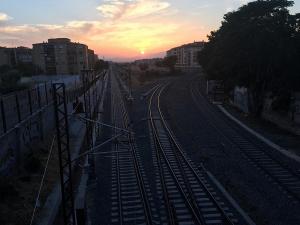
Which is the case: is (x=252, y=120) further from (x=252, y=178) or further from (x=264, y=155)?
(x=252, y=178)

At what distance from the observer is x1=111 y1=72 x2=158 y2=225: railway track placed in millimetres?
14633

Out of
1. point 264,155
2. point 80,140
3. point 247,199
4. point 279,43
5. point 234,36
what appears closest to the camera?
point 247,199

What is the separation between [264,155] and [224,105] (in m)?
25.0

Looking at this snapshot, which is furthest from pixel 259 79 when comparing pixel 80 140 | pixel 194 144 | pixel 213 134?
pixel 80 140

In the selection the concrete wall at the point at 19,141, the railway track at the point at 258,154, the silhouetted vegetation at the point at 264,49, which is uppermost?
the silhouetted vegetation at the point at 264,49

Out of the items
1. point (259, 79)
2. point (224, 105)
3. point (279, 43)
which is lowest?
point (224, 105)

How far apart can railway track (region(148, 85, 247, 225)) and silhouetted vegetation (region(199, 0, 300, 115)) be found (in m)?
13.2

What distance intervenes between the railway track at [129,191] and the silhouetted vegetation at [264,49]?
48.1 ft

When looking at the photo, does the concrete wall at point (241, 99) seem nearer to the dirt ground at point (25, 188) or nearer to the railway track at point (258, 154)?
the railway track at point (258, 154)

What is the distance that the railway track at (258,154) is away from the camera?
1780 cm

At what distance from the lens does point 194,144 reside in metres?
A: 26.3

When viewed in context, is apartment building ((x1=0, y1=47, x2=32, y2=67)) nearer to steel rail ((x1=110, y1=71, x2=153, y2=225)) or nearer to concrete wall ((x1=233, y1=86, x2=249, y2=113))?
concrete wall ((x1=233, y1=86, x2=249, y2=113))

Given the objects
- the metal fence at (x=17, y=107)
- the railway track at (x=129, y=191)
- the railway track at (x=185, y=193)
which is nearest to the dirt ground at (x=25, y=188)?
the metal fence at (x=17, y=107)

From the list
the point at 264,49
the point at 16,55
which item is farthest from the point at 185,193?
the point at 16,55
